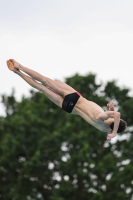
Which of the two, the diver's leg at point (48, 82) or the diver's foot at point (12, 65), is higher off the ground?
the diver's leg at point (48, 82)

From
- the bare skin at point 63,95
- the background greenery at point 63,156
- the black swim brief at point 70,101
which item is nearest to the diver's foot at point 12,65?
the bare skin at point 63,95

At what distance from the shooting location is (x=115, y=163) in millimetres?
30172

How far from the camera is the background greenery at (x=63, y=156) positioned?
2986cm

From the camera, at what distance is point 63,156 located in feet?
101

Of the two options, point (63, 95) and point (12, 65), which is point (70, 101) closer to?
point (63, 95)

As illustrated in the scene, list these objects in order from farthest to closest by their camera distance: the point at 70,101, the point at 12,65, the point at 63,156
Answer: the point at 63,156 < the point at 70,101 < the point at 12,65

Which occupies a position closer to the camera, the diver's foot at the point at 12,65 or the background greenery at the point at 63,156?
the diver's foot at the point at 12,65

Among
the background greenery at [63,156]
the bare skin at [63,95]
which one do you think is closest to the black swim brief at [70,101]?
the bare skin at [63,95]

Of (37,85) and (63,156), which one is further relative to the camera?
(63,156)

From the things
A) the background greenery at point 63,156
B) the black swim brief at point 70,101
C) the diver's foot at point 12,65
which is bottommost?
the diver's foot at point 12,65

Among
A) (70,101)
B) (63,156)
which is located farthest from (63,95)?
(63,156)

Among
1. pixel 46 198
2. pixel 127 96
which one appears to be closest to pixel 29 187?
pixel 46 198

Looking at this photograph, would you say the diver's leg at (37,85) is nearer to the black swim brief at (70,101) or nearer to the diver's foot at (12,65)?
the diver's foot at (12,65)

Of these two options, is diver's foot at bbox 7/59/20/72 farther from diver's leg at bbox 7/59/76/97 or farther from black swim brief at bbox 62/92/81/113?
black swim brief at bbox 62/92/81/113
